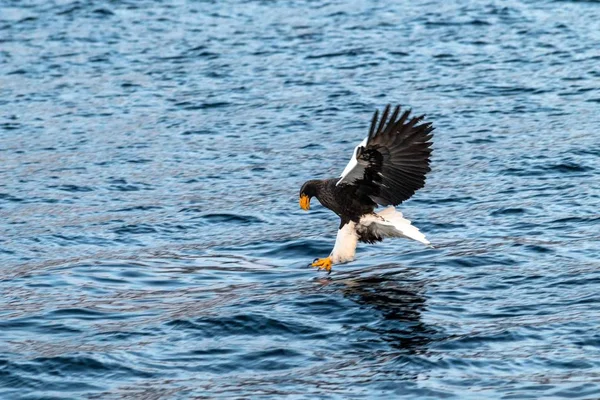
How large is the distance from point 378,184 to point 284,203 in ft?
9.45

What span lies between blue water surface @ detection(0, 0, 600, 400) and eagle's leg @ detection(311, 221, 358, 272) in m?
0.14

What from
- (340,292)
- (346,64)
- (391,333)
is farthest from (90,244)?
(346,64)

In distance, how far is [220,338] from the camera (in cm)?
877

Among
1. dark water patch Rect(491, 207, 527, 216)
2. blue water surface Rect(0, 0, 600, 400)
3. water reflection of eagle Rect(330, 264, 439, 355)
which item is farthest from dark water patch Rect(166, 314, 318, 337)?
dark water patch Rect(491, 207, 527, 216)

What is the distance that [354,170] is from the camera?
31.4ft

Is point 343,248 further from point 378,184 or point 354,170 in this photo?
point 354,170

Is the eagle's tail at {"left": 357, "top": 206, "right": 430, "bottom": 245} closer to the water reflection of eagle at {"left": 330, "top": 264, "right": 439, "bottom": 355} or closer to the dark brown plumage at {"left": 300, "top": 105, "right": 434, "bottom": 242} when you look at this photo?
the dark brown plumage at {"left": 300, "top": 105, "right": 434, "bottom": 242}

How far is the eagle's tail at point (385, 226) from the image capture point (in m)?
9.83

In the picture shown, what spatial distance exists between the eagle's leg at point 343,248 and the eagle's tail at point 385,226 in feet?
0.23

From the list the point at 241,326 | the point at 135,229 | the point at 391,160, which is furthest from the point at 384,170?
the point at 135,229

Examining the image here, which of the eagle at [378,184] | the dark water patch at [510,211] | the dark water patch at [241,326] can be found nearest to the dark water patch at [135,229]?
the eagle at [378,184]

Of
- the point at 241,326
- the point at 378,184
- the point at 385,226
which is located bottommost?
the point at 241,326

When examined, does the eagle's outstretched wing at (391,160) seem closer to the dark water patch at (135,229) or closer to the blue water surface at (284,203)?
the blue water surface at (284,203)

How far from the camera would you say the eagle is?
371 inches
